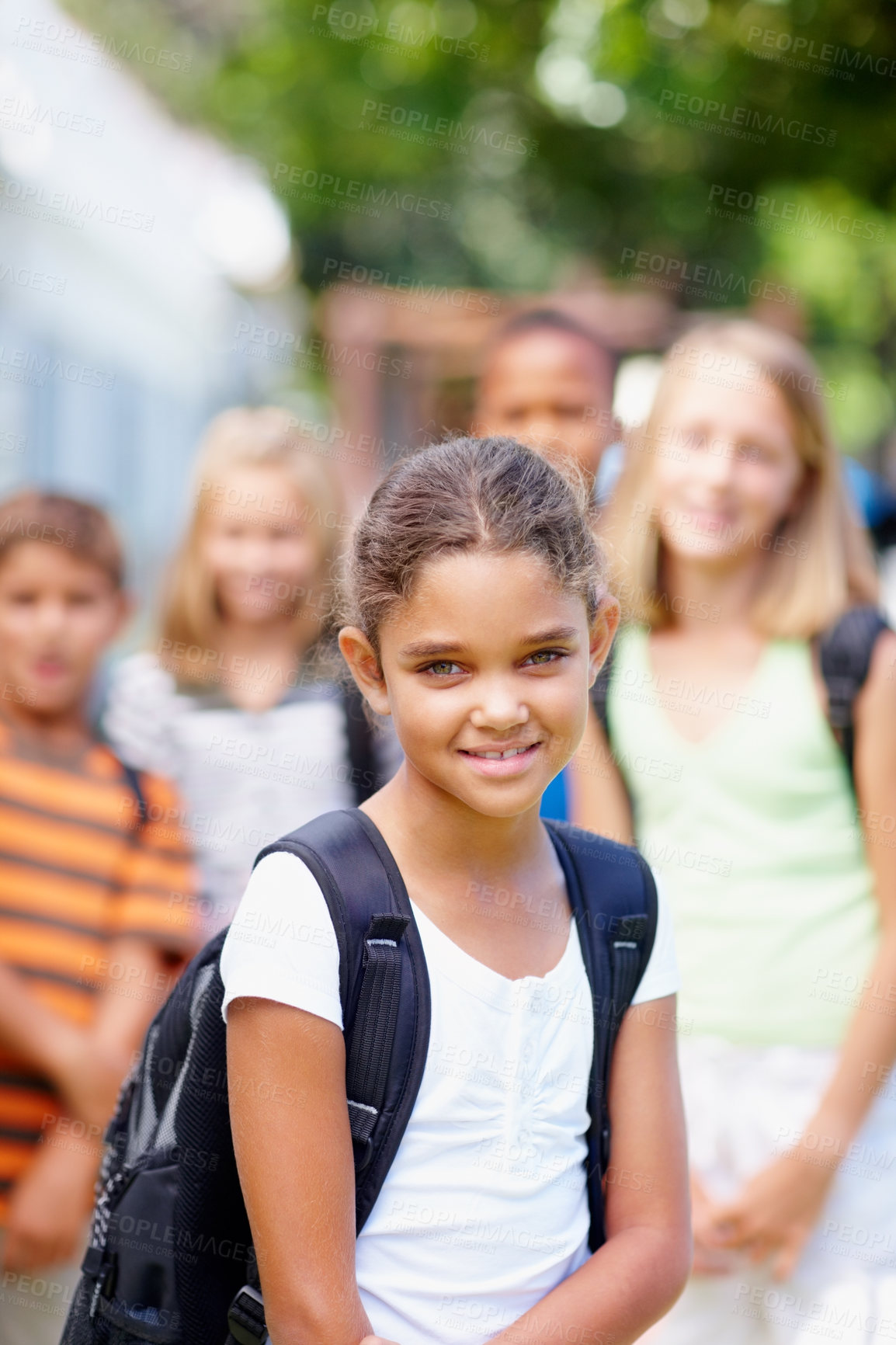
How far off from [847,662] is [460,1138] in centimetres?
140

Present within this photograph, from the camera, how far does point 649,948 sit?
169 centimetres

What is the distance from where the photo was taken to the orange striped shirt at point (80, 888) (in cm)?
280

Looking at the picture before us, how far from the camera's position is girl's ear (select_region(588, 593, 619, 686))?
1731 mm

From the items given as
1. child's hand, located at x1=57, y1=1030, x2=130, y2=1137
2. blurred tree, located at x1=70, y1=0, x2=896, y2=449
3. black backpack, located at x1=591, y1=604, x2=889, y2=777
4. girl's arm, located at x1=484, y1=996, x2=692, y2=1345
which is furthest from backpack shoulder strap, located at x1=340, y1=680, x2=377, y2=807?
blurred tree, located at x1=70, y1=0, x2=896, y2=449

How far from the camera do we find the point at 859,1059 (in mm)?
2438

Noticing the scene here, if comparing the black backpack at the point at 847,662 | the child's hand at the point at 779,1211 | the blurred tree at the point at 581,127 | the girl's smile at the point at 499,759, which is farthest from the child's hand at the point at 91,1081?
the blurred tree at the point at 581,127

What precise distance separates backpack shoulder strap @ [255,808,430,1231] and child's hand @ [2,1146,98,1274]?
1.43 meters

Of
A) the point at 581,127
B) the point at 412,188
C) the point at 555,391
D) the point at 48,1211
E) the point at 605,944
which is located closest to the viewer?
the point at 605,944

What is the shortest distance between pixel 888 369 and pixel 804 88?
19.6 ft

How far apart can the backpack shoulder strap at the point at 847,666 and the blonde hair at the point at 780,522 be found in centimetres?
6

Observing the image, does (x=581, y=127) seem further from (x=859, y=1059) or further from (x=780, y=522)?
(x=859, y=1059)

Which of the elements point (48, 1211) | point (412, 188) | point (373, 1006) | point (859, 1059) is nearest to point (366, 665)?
point (373, 1006)

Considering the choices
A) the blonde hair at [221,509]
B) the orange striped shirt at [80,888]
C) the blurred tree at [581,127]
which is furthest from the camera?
the blurred tree at [581,127]

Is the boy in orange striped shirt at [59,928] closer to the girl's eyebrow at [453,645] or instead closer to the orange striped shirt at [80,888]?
the orange striped shirt at [80,888]
